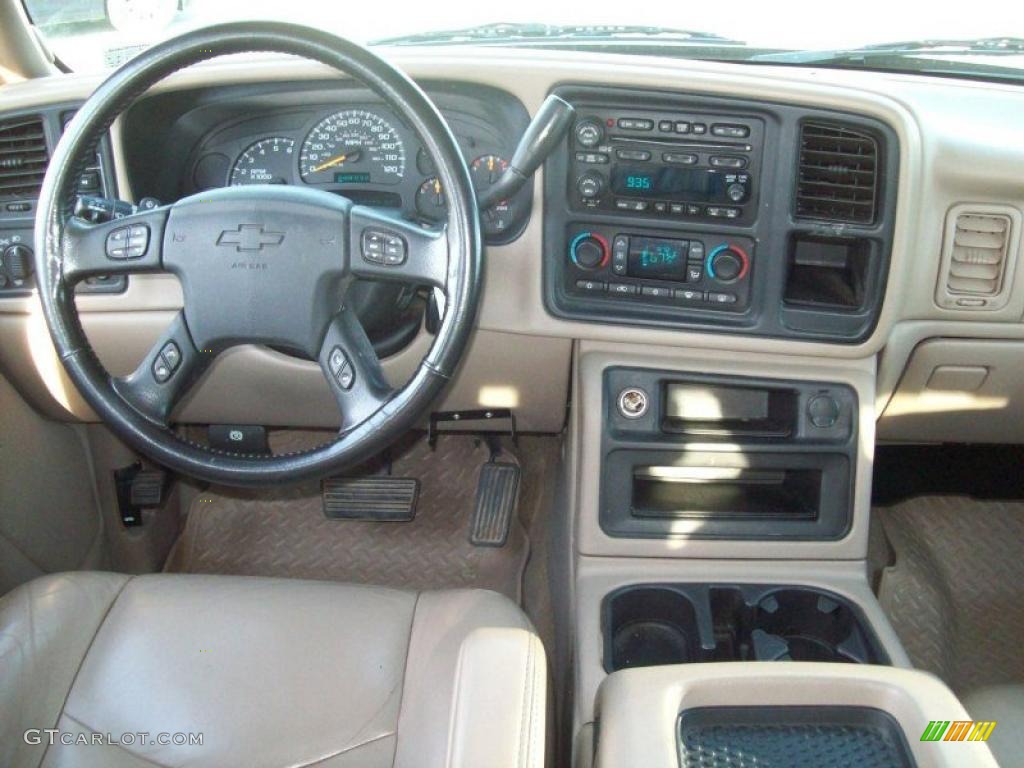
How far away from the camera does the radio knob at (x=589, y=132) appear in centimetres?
158

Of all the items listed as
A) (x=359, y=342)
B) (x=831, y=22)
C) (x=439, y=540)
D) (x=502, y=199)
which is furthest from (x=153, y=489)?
(x=831, y=22)

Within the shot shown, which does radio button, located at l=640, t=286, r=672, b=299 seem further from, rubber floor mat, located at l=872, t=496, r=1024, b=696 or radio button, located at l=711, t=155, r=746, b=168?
rubber floor mat, located at l=872, t=496, r=1024, b=696

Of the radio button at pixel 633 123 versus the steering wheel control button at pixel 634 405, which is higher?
the radio button at pixel 633 123

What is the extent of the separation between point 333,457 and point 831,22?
1.21 m

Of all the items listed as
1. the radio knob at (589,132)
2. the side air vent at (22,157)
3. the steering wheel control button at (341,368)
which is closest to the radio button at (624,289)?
the radio knob at (589,132)

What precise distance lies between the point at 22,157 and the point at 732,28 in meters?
1.34

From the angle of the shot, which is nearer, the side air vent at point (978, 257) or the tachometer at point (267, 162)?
the side air vent at point (978, 257)

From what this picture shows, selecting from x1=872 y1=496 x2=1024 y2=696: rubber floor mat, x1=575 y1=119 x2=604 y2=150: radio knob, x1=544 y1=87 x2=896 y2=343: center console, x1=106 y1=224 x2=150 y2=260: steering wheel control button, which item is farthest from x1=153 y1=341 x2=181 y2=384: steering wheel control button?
x1=872 y1=496 x2=1024 y2=696: rubber floor mat

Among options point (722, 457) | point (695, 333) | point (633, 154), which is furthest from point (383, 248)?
point (722, 457)

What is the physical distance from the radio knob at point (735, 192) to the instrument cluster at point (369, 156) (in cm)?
35

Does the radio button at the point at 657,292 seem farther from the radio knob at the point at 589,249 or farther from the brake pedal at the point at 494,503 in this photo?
the brake pedal at the point at 494,503

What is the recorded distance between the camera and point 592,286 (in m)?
1.68

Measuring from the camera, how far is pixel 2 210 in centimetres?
174

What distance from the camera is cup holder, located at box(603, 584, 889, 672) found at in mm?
1584
